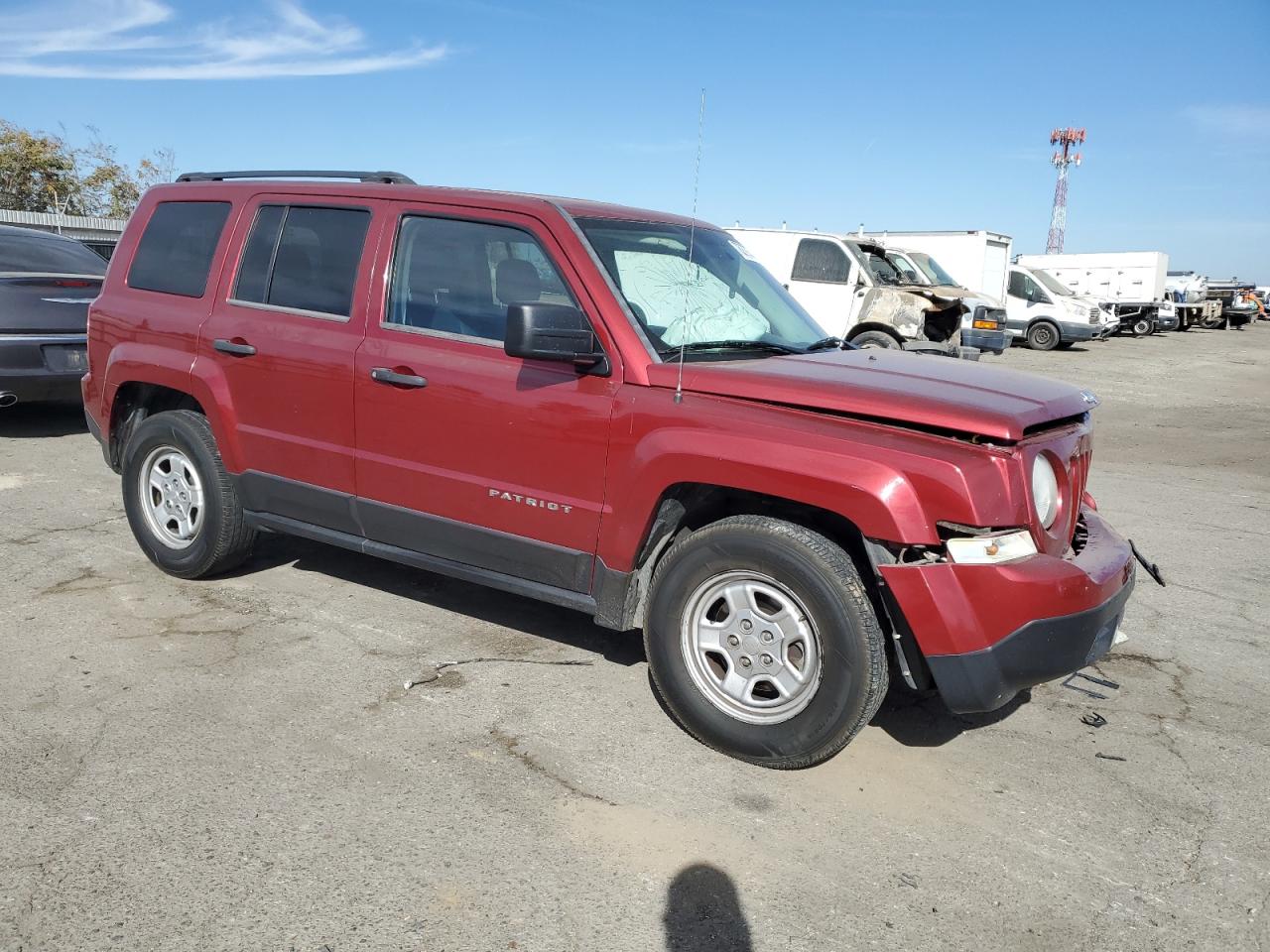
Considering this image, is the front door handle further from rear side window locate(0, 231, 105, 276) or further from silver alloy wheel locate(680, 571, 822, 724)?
rear side window locate(0, 231, 105, 276)

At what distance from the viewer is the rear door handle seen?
4.78 metres

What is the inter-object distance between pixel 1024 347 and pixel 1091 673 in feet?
76.4

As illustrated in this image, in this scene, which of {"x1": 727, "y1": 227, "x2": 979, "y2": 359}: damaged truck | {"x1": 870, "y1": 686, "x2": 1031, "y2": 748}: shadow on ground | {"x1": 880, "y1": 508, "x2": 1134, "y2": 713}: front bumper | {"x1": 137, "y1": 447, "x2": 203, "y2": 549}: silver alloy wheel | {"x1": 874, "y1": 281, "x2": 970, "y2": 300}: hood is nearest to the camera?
{"x1": 880, "y1": 508, "x2": 1134, "y2": 713}: front bumper

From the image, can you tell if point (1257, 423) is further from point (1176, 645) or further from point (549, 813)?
point (549, 813)

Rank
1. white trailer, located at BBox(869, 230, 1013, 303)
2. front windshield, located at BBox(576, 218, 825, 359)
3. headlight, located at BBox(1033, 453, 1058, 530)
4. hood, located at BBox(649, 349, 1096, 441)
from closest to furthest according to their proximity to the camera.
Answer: hood, located at BBox(649, 349, 1096, 441), headlight, located at BBox(1033, 453, 1058, 530), front windshield, located at BBox(576, 218, 825, 359), white trailer, located at BBox(869, 230, 1013, 303)

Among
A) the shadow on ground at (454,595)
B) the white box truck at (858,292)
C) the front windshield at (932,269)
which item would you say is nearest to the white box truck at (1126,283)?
the front windshield at (932,269)

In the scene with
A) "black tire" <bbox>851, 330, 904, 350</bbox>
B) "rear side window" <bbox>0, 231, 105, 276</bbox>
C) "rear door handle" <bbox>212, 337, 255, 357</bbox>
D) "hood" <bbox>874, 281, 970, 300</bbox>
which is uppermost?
"hood" <bbox>874, 281, 970, 300</bbox>

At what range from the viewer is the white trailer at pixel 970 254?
21703 mm

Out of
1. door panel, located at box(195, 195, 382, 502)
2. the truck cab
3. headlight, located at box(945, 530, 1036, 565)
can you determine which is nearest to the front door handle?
door panel, located at box(195, 195, 382, 502)

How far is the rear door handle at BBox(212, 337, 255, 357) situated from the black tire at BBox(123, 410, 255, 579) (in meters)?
0.46

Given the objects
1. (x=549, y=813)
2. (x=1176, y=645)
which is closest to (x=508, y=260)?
(x=549, y=813)

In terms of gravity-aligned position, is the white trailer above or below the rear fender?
above

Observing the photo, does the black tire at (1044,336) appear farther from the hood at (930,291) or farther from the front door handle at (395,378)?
the front door handle at (395,378)

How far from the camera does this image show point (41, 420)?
973 cm
